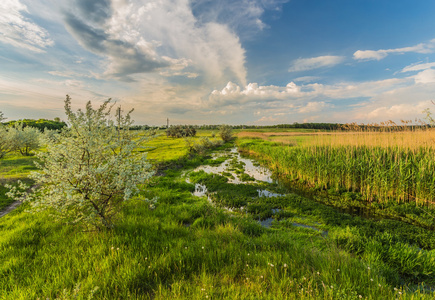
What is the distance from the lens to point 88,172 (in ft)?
14.3

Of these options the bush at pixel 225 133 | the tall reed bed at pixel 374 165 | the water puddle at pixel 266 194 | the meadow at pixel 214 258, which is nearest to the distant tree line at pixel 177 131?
the bush at pixel 225 133

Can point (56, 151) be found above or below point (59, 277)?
above

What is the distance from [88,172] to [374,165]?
47.8ft

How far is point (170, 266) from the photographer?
151 inches

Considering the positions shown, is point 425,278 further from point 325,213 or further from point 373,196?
point 373,196

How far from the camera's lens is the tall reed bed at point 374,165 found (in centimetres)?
893

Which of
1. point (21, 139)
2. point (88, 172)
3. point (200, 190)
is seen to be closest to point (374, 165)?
point (200, 190)

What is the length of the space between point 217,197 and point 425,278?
8.29 meters

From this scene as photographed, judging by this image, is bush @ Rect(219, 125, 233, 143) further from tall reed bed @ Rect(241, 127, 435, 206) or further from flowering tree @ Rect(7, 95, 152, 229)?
flowering tree @ Rect(7, 95, 152, 229)

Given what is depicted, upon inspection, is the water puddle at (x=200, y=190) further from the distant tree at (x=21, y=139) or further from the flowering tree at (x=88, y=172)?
the distant tree at (x=21, y=139)

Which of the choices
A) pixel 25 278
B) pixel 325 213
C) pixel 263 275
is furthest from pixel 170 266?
pixel 325 213

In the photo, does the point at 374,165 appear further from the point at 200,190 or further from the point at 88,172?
the point at 88,172

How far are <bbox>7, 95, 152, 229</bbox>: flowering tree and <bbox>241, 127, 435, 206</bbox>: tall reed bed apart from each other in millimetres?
12530

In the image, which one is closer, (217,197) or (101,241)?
(101,241)
